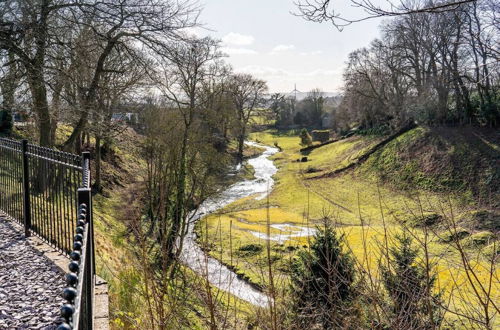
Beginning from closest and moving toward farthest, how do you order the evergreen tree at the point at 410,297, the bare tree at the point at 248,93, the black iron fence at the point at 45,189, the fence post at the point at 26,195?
the evergreen tree at the point at 410,297, the black iron fence at the point at 45,189, the fence post at the point at 26,195, the bare tree at the point at 248,93

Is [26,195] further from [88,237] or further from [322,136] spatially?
[322,136]

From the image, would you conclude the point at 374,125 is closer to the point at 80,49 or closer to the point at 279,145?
the point at 279,145

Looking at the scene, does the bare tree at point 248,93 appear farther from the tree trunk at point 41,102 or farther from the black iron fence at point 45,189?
the black iron fence at point 45,189

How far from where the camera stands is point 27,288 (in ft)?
14.1

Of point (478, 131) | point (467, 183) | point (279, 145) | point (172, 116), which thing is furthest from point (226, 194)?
point (279, 145)

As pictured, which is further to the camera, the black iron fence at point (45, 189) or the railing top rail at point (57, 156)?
the railing top rail at point (57, 156)

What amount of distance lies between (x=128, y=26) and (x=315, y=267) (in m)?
7.80

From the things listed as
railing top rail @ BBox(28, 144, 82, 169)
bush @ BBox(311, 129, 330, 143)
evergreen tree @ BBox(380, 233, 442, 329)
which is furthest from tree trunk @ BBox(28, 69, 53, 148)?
bush @ BBox(311, 129, 330, 143)

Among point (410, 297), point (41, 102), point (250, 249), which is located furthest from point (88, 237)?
point (250, 249)

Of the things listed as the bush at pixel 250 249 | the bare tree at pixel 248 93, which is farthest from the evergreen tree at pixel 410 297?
the bare tree at pixel 248 93

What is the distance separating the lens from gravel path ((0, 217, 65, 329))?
3.68m

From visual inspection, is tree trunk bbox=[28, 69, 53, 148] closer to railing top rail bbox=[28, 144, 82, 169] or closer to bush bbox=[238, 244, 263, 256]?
railing top rail bbox=[28, 144, 82, 169]

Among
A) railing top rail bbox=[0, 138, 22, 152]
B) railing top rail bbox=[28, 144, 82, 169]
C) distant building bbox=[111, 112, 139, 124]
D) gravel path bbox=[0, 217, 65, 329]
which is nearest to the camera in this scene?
gravel path bbox=[0, 217, 65, 329]

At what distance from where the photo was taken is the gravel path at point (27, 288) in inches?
145
